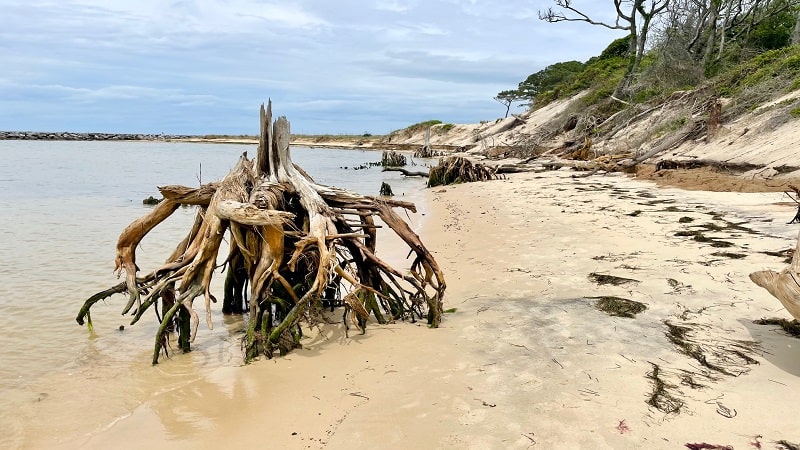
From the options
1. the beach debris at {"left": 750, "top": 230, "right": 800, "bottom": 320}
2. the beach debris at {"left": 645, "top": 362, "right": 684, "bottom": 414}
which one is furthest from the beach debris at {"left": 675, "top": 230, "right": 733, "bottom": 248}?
the beach debris at {"left": 645, "top": 362, "right": 684, "bottom": 414}

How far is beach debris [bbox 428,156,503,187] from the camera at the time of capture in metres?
22.3

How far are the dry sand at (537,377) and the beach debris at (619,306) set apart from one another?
0.28ft

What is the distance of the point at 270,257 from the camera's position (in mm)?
5250

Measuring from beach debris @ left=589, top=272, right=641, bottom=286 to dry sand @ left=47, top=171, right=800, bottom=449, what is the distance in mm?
111

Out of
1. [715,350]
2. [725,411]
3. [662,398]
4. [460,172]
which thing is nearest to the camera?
[725,411]

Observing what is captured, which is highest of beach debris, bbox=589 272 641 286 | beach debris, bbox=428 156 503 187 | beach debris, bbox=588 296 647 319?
beach debris, bbox=428 156 503 187

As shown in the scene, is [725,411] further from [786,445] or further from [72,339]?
[72,339]

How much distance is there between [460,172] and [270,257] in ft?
58.1

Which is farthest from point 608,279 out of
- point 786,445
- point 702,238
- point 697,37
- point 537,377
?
point 697,37

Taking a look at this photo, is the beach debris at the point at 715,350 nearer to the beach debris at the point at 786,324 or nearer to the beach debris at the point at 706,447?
the beach debris at the point at 786,324

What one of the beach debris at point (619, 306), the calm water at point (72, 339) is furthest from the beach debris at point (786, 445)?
the calm water at point (72, 339)

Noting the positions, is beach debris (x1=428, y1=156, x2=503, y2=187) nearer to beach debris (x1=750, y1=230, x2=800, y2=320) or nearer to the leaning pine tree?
the leaning pine tree

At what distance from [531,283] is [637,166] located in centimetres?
1377

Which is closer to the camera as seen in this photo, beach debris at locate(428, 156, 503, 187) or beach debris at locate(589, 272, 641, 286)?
beach debris at locate(589, 272, 641, 286)
